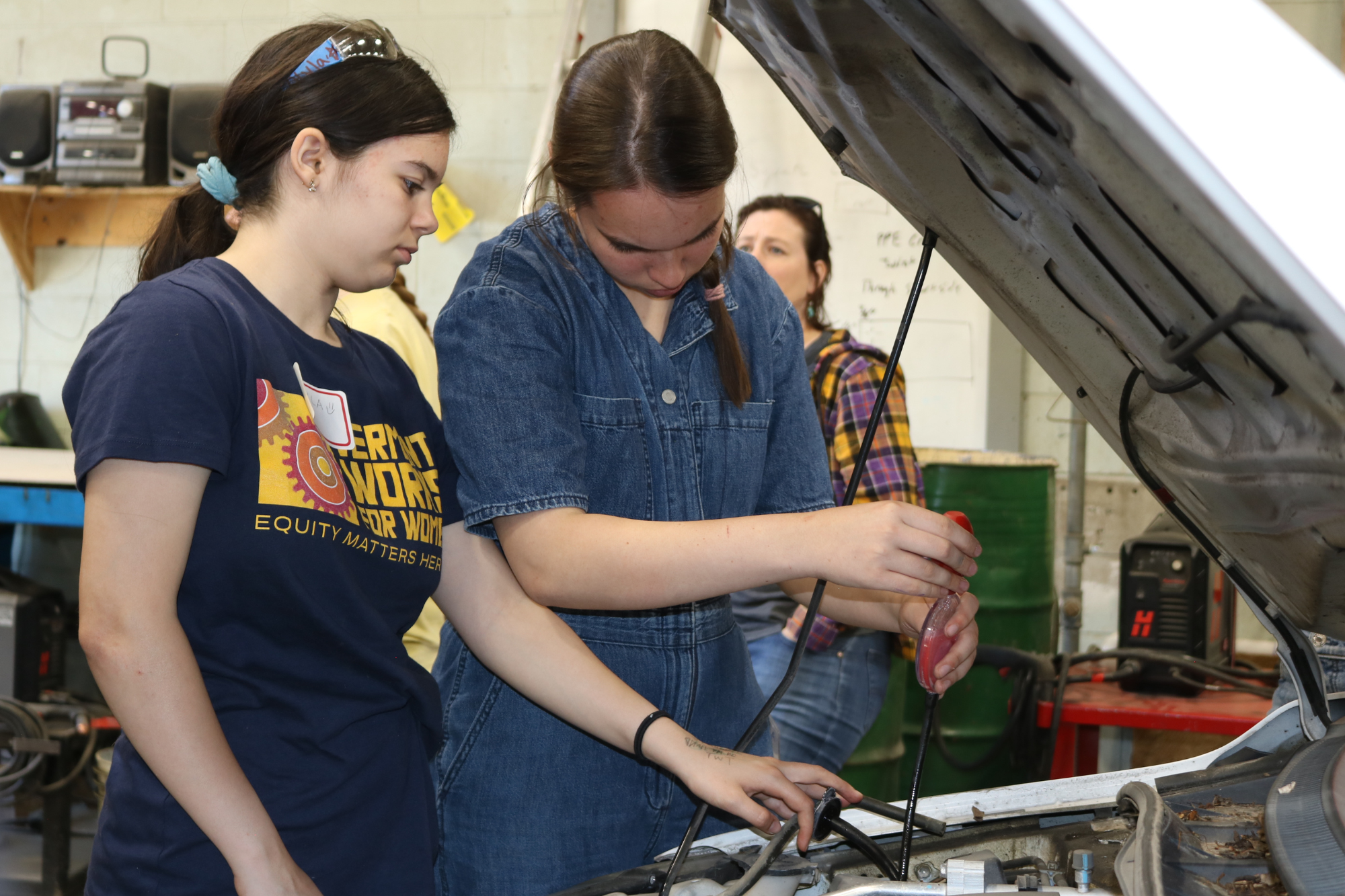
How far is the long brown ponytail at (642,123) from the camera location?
1.01 metres

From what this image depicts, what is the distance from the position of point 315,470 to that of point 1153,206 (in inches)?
26.2

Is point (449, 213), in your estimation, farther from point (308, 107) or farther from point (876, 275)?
point (308, 107)

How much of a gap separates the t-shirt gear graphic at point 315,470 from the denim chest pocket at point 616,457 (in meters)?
0.24

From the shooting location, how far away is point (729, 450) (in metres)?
1.13

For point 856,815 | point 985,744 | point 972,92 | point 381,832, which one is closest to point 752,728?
point 856,815


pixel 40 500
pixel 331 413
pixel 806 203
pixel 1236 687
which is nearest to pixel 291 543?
pixel 331 413

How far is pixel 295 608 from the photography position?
89cm

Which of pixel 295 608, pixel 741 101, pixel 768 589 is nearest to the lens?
pixel 295 608

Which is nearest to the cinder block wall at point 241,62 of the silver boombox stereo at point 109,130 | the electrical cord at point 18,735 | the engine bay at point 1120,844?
the silver boombox stereo at point 109,130

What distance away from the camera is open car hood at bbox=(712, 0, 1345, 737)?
0.43 meters

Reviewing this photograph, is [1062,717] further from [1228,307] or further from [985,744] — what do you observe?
[1228,307]

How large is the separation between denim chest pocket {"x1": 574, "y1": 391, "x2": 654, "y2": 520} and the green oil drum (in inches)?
64.9

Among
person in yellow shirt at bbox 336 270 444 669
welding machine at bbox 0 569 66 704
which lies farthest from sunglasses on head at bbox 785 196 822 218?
welding machine at bbox 0 569 66 704

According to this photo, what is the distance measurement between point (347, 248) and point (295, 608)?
33 cm
